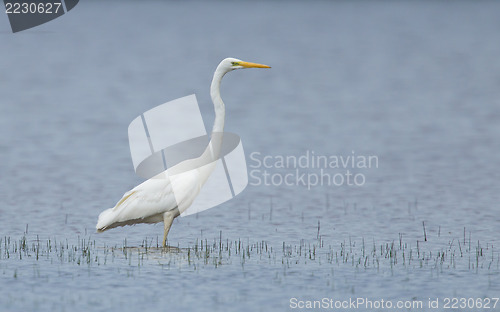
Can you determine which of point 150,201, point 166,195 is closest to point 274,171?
point 166,195

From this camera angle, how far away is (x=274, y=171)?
20.7m

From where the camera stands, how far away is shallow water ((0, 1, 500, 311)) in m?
11.7

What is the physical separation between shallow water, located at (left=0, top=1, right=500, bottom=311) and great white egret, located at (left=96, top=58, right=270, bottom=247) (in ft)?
1.32

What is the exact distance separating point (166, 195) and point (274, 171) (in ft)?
22.4

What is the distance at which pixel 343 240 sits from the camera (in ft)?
47.4

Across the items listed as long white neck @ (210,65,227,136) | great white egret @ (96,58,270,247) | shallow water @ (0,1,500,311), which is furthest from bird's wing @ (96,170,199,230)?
long white neck @ (210,65,227,136)

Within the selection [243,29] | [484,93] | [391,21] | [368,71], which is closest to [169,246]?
[484,93]

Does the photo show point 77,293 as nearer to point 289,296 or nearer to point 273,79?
point 289,296

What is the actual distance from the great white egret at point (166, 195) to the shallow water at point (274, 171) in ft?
1.32

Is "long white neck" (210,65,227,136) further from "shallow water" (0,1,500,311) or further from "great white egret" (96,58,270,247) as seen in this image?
"shallow water" (0,1,500,311)

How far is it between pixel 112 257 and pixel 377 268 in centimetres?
351

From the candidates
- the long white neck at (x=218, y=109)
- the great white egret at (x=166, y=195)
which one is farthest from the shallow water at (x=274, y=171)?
the long white neck at (x=218, y=109)

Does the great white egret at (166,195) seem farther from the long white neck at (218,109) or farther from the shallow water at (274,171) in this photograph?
the shallow water at (274,171)

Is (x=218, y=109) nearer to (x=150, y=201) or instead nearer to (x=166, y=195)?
(x=166, y=195)
